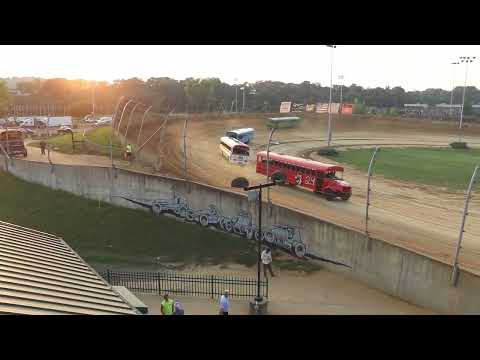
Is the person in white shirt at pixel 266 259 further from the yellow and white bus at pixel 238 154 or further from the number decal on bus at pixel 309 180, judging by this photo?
the yellow and white bus at pixel 238 154

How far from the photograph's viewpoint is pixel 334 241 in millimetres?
15703

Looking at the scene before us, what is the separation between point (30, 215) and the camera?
22.4 meters

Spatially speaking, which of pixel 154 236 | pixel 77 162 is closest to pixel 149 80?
pixel 77 162

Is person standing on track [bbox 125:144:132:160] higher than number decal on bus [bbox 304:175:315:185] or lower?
higher

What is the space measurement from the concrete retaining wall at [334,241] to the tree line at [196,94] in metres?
39.4

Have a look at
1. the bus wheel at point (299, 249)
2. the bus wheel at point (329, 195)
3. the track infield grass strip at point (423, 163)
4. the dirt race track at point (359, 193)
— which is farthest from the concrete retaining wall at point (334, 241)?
the track infield grass strip at point (423, 163)

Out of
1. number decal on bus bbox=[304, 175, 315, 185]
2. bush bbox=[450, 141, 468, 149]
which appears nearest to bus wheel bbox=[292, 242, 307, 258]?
number decal on bus bbox=[304, 175, 315, 185]

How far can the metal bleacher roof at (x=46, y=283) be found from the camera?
6.73m

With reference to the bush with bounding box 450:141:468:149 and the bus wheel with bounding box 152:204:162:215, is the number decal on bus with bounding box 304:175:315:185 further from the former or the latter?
the bush with bounding box 450:141:468:149

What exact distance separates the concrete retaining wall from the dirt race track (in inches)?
38.2

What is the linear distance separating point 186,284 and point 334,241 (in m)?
5.86

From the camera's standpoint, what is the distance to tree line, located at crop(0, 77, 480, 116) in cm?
6906

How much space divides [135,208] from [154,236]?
279 centimetres

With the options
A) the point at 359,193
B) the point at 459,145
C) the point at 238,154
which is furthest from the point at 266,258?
the point at 459,145
